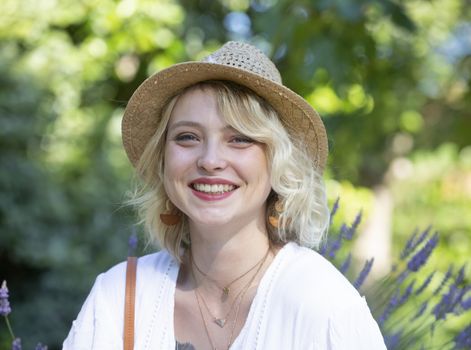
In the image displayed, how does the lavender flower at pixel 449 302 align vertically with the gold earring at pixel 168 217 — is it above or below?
below

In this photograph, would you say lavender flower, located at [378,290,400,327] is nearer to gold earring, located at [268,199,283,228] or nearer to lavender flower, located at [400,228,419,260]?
lavender flower, located at [400,228,419,260]

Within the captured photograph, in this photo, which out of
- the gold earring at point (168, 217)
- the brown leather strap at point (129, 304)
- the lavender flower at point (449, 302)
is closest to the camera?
the brown leather strap at point (129, 304)

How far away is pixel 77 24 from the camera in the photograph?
567cm

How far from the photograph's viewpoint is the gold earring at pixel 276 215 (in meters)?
2.05

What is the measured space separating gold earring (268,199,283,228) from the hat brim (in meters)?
0.16

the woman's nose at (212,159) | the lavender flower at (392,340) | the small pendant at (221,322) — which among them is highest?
the woman's nose at (212,159)

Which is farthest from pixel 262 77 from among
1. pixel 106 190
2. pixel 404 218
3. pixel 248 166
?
pixel 404 218

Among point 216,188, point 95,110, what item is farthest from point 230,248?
point 95,110

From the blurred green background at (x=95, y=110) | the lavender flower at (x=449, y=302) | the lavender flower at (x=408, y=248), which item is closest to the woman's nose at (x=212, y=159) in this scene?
the lavender flower at (x=408, y=248)

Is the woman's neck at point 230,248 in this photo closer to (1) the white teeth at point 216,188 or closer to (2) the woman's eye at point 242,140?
(1) the white teeth at point 216,188

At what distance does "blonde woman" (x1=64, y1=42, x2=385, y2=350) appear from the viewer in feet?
6.07

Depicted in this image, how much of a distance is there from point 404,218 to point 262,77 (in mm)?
9558

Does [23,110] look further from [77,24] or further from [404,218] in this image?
Answer: [404,218]

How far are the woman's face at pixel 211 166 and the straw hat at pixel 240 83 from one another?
6 cm
